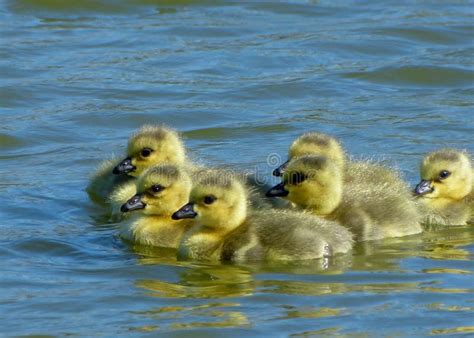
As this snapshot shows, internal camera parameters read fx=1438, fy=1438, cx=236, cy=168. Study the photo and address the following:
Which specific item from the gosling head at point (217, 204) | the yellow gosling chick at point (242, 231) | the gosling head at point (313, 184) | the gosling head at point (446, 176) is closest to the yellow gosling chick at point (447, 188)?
the gosling head at point (446, 176)

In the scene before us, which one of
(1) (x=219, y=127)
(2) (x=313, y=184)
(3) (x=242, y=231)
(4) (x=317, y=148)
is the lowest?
(3) (x=242, y=231)

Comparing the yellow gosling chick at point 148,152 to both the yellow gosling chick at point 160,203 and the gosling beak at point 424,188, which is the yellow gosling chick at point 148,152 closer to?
the yellow gosling chick at point 160,203

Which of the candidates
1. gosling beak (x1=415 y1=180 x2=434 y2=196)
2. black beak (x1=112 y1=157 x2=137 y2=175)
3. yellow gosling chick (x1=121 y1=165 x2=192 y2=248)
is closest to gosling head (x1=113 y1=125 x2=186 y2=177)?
black beak (x1=112 y1=157 x2=137 y2=175)

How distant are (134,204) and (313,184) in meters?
1.11

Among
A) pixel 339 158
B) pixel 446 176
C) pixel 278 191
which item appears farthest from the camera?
pixel 339 158

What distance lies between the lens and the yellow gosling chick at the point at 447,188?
929 centimetres

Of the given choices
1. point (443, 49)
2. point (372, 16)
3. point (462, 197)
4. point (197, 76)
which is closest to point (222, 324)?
point (462, 197)

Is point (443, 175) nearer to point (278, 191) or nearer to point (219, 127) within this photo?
point (278, 191)

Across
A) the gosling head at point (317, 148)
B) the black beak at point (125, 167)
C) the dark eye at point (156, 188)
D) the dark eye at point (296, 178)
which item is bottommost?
the black beak at point (125, 167)

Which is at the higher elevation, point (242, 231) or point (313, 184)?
point (313, 184)

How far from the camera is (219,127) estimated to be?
11.8 m

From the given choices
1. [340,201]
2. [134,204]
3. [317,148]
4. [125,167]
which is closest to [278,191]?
[340,201]

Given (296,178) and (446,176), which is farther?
(446,176)

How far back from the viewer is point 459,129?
11602 millimetres
